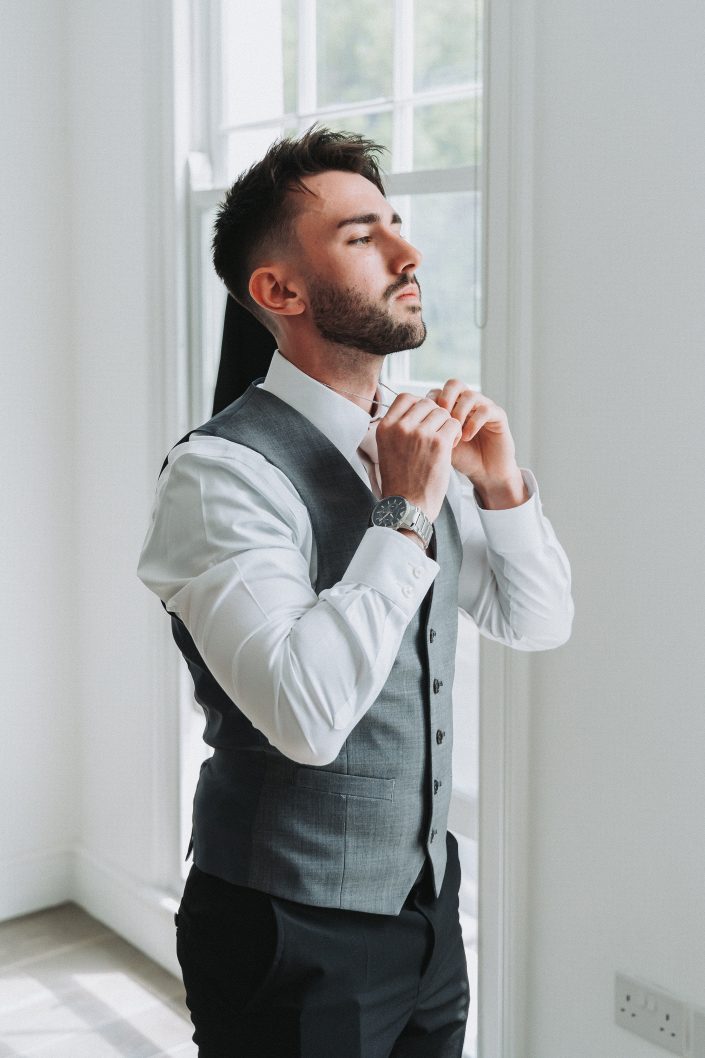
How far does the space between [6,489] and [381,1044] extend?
2.11 meters

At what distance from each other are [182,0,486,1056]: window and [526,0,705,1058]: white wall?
0.65 feet

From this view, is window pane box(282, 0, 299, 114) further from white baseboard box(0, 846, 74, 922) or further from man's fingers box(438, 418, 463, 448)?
white baseboard box(0, 846, 74, 922)

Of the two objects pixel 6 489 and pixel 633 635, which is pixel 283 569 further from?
pixel 6 489

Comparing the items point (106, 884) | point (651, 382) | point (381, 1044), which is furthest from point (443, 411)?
point (106, 884)

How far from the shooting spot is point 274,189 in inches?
61.0

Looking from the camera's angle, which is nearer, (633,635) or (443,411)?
(443,411)

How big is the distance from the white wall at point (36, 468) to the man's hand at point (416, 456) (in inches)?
81.0

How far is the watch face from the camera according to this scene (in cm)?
129

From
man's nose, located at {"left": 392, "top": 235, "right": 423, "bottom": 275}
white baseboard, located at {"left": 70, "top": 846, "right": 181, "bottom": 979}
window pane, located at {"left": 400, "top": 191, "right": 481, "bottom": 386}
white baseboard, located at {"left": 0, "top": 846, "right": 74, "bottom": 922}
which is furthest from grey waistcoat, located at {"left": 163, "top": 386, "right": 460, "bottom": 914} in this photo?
white baseboard, located at {"left": 0, "top": 846, "right": 74, "bottom": 922}

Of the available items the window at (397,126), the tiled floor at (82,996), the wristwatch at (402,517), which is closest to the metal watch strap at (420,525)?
the wristwatch at (402,517)

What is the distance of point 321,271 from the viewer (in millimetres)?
1500

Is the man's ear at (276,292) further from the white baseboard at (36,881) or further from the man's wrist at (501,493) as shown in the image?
the white baseboard at (36,881)

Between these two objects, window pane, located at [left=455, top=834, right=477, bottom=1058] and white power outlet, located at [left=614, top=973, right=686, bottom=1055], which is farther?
window pane, located at [left=455, top=834, right=477, bottom=1058]

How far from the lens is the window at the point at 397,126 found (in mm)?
2184
